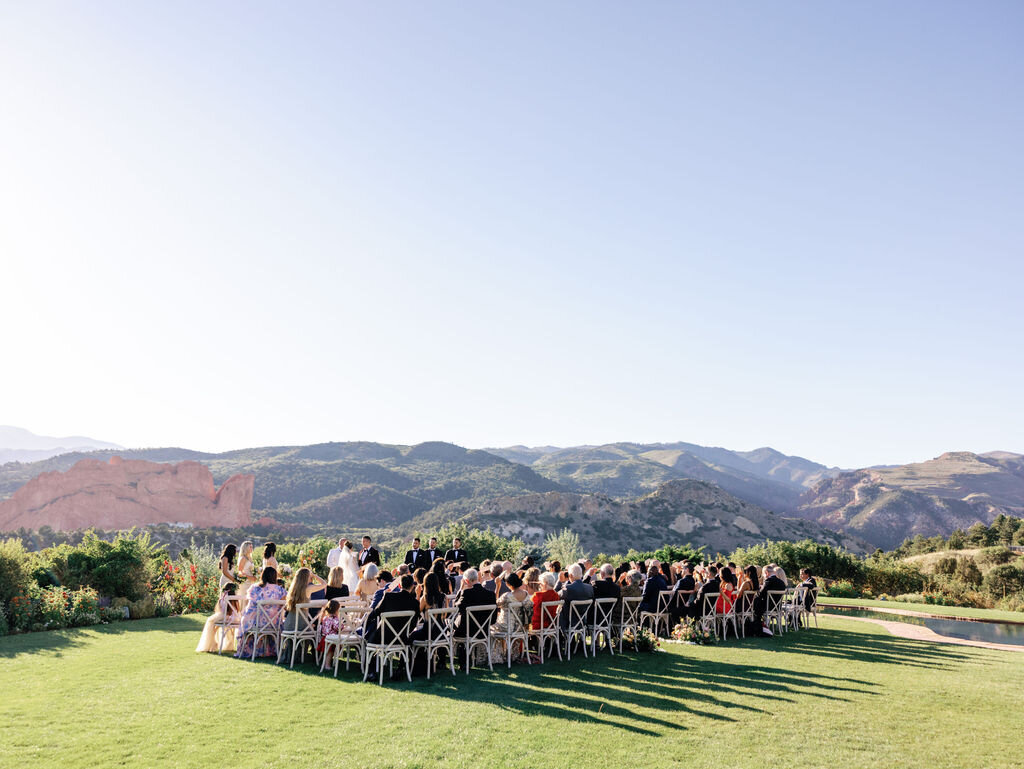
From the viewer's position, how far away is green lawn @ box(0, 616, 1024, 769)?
4.84 meters

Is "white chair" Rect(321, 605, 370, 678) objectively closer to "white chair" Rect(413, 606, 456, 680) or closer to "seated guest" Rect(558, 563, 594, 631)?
"white chair" Rect(413, 606, 456, 680)

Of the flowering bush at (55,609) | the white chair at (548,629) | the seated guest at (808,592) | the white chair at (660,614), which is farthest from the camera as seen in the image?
the seated guest at (808,592)

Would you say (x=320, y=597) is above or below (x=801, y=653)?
above

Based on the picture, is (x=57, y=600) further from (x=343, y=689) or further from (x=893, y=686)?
(x=893, y=686)

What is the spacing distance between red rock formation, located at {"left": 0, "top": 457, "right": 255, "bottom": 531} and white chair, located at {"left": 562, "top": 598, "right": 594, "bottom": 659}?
55.5m

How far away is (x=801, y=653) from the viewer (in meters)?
9.59

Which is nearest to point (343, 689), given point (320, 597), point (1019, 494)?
point (320, 597)

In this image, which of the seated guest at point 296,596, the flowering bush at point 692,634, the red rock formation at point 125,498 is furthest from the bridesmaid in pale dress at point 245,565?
the red rock formation at point 125,498

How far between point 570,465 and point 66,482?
93995 mm

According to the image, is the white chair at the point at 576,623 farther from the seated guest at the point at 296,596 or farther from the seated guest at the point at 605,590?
the seated guest at the point at 296,596

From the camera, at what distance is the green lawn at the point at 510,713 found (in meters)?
4.84

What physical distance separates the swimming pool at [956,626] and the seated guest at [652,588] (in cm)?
645

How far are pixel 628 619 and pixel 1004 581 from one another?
16302mm

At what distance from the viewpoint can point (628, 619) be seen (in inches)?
377
